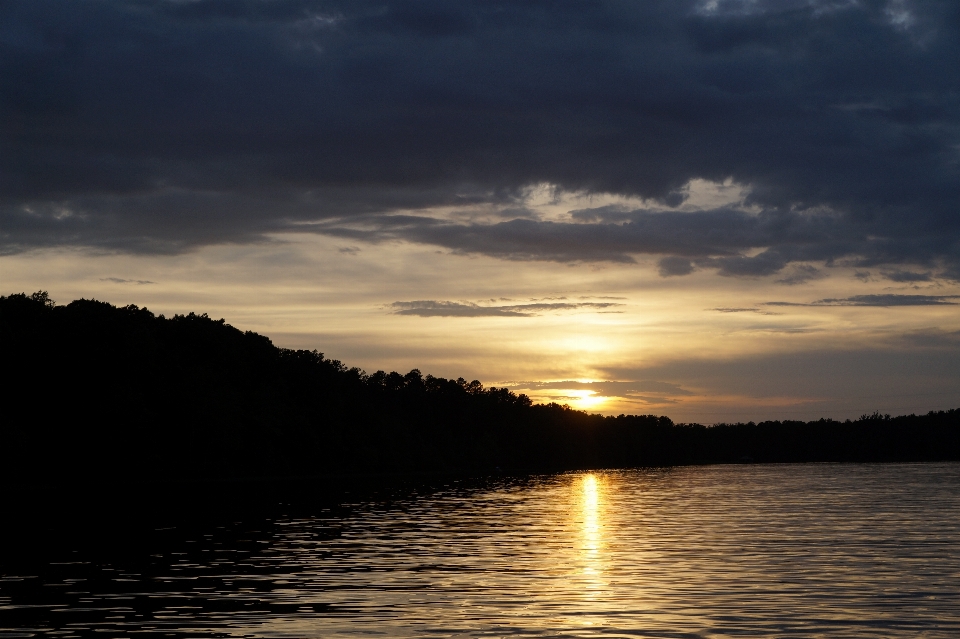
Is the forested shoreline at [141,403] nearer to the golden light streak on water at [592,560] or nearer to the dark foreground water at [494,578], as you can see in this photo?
the dark foreground water at [494,578]

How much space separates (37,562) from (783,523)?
3940cm

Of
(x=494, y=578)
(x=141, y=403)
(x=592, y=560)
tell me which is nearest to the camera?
(x=494, y=578)

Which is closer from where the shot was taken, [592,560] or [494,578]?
[494,578]

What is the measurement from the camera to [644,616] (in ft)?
82.1

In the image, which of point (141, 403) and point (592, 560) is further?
point (141, 403)

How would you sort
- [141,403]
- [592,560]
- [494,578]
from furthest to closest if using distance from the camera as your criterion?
[141,403], [592,560], [494,578]

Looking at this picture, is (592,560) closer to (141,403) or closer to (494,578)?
(494,578)

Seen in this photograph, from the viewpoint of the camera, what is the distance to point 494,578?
32875 millimetres

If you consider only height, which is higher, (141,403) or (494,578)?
(141,403)

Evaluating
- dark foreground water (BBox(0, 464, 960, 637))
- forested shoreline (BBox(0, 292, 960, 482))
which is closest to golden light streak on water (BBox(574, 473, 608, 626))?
dark foreground water (BBox(0, 464, 960, 637))

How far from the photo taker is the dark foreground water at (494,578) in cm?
2420

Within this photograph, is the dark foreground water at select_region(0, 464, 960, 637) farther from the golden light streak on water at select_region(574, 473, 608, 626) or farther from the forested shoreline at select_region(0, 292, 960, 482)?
the forested shoreline at select_region(0, 292, 960, 482)

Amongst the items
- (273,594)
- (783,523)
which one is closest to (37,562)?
(273,594)

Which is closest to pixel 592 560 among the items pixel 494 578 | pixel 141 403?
pixel 494 578
